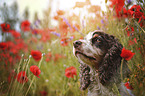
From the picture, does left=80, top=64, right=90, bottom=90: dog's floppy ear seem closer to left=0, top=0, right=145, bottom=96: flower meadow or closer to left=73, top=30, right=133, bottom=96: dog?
left=73, top=30, right=133, bottom=96: dog

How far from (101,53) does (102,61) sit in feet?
0.27

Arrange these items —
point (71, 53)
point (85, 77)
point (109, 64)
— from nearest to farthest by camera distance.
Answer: point (109, 64) → point (85, 77) → point (71, 53)

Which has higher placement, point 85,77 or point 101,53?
point 101,53

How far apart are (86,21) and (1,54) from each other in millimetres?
1392

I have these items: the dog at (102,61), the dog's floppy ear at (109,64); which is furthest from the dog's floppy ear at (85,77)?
the dog's floppy ear at (109,64)

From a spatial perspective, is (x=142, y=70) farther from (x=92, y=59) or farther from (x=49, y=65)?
(x=49, y=65)

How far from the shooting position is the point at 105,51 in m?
1.37

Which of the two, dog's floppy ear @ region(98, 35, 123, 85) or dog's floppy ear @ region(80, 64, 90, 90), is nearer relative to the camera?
dog's floppy ear @ region(98, 35, 123, 85)

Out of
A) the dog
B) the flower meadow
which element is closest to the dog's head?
the dog

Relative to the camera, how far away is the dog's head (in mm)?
1270

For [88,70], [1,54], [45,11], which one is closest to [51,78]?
[1,54]

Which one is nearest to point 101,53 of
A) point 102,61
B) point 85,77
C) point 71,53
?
point 102,61

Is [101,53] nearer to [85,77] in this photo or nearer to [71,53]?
[85,77]

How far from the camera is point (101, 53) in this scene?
135cm
